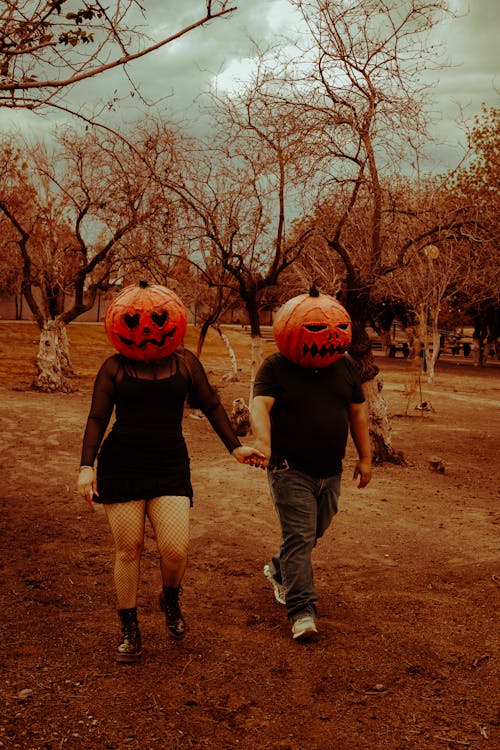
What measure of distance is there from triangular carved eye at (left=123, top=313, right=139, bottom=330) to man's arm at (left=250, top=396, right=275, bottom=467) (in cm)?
77

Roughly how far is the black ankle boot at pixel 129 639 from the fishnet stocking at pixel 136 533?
5cm

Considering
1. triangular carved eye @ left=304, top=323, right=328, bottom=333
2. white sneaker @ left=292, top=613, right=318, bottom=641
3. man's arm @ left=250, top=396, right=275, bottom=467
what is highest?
triangular carved eye @ left=304, top=323, right=328, bottom=333

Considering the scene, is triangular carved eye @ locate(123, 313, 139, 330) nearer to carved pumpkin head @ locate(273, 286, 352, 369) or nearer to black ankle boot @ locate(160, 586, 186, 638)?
carved pumpkin head @ locate(273, 286, 352, 369)

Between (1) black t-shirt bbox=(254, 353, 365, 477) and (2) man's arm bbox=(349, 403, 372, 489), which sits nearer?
(1) black t-shirt bbox=(254, 353, 365, 477)

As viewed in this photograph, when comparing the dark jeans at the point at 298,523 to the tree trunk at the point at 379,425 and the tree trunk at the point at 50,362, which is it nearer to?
the tree trunk at the point at 379,425

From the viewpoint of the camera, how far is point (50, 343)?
1867 cm

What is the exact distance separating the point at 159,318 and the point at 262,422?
81 centimetres

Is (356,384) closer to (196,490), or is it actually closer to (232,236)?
(196,490)

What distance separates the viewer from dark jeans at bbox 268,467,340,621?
4301mm

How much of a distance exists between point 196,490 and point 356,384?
4678mm

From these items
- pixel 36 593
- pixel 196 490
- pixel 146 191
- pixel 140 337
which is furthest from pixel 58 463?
pixel 146 191

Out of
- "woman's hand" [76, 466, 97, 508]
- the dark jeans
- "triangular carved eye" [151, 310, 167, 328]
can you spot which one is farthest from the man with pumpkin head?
"woman's hand" [76, 466, 97, 508]

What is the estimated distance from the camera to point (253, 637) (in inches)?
169

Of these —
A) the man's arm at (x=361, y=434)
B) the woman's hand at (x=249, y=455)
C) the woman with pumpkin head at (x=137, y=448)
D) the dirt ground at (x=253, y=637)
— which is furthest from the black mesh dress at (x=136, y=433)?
the man's arm at (x=361, y=434)
